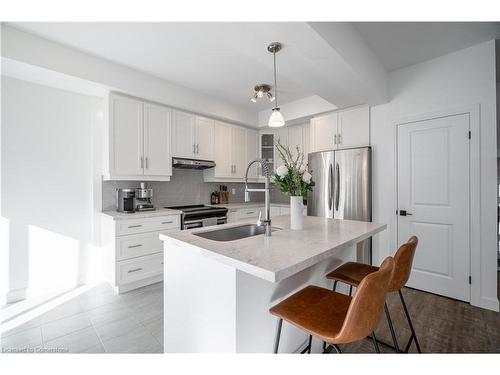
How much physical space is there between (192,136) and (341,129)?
7.07 ft

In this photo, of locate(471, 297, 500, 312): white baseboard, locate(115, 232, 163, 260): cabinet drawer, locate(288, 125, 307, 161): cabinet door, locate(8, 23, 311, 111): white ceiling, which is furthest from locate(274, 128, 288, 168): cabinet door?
locate(471, 297, 500, 312): white baseboard

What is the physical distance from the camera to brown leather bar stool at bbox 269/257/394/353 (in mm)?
904

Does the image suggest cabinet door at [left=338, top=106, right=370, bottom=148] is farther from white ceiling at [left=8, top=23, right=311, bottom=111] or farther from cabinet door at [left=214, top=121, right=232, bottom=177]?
cabinet door at [left=214, top=121, right=232, bottom=177]

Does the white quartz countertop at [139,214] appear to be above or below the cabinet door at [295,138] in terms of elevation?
below

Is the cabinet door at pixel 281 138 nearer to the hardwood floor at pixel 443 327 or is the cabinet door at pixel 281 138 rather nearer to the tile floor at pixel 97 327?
the hardwood floor at pixel 443 327

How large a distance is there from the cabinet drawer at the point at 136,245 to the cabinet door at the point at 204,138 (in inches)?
54.5

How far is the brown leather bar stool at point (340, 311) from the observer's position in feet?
2.97

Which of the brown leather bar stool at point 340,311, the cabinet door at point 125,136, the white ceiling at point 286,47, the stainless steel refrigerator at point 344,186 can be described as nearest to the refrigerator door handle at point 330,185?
the stainless steel refrigerator at point 344,186

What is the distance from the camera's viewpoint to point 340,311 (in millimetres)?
1152
